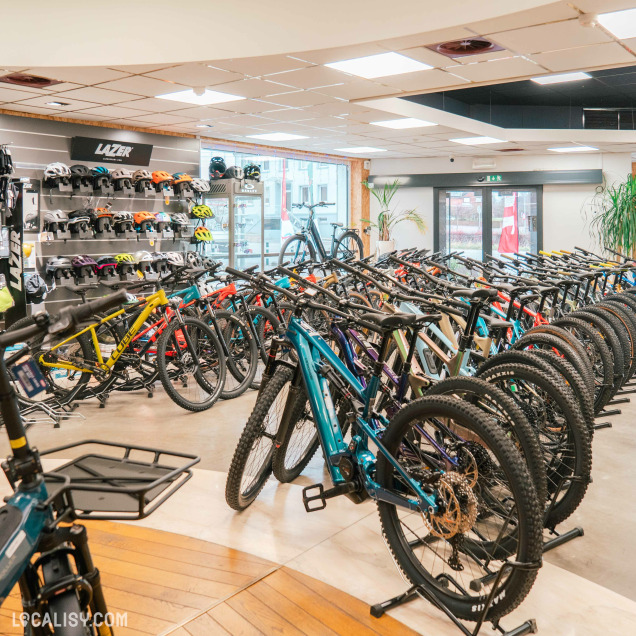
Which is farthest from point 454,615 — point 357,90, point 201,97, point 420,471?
point 201,97

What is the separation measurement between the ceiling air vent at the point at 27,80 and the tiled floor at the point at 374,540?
321 centimetres

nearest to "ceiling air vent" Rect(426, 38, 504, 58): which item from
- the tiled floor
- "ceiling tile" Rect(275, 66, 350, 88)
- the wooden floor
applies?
"ceiling tile" Rect(275, 66, 350, 88)

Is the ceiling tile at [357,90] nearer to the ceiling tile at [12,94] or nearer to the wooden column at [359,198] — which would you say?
the ceiling tile at [12,94]

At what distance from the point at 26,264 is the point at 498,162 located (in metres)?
8.62

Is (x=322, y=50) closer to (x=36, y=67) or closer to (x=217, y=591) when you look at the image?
(x=36, y=67)

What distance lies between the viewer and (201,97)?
658cm

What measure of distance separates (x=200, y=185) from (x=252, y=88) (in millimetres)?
2780

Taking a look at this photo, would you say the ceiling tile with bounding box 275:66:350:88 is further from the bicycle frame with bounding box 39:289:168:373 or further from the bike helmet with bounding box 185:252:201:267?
the bike helmet with bounding box 185:252:201:267

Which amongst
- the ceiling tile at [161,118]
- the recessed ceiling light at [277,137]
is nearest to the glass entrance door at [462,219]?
the recessed ceiling light at [277,137]

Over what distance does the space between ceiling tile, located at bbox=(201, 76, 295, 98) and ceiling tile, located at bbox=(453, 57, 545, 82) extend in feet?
5.41

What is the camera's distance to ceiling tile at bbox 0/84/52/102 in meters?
5.96

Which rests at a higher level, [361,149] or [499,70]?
[361,149]

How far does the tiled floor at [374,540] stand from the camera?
7.23 feet

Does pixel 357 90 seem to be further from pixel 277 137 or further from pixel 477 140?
pixel 477 140
